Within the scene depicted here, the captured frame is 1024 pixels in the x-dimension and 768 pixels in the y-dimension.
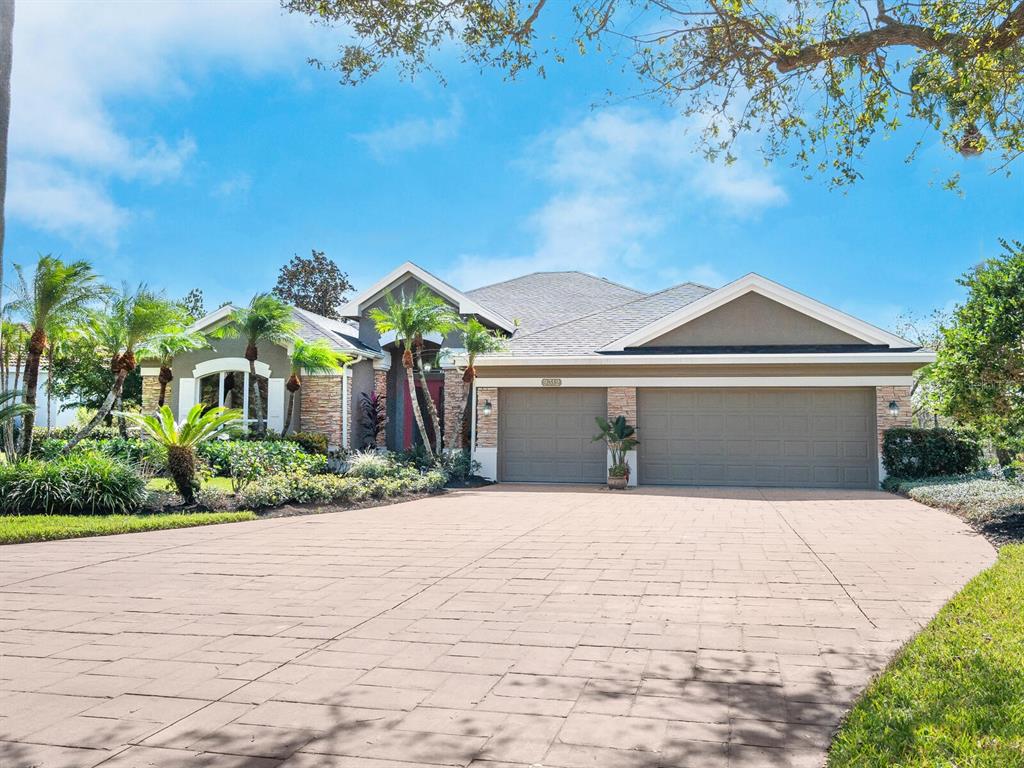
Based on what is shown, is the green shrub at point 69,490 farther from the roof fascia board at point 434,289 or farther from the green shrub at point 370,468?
the roof fascia board at point 434,289

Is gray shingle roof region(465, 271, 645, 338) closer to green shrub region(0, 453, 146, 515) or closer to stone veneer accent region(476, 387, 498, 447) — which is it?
stone veneer accent region(476, 387, 498, 447)

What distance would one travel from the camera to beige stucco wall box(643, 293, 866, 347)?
17141 millimetres

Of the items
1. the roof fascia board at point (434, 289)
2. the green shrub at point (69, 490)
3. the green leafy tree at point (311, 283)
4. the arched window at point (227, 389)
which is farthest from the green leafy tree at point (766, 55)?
the green leafy tree at point (311, 283)

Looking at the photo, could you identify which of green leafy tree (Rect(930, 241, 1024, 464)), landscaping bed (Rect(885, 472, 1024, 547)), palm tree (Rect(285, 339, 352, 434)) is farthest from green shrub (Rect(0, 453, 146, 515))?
green leafy tree (Rect(930, 241, 1024, 464))

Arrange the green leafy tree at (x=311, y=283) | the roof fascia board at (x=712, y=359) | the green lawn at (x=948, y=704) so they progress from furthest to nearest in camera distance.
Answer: the green leafy tree at (x=311, y=283) → the roof fascia board at (x=712, y=359) → the green lawn at (x=948, y=704)

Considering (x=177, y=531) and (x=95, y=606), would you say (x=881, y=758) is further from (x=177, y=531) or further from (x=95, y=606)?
(x=177, y=531)

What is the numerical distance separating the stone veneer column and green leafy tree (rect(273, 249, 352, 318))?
2542 centimetres

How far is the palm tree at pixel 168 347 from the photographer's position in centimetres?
1702

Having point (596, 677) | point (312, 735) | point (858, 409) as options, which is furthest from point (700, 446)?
point (312, 735)

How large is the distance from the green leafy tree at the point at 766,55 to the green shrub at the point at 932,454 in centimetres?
Answer: 898

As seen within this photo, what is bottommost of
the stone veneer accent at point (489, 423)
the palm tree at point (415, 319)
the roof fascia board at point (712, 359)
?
the stone veneer accent at point (489, 423)

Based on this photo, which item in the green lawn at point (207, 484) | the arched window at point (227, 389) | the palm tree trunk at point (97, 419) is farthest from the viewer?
the arched window at point (227, 389)

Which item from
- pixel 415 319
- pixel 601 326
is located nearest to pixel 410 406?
pixel 415 319

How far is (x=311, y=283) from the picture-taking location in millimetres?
39750
